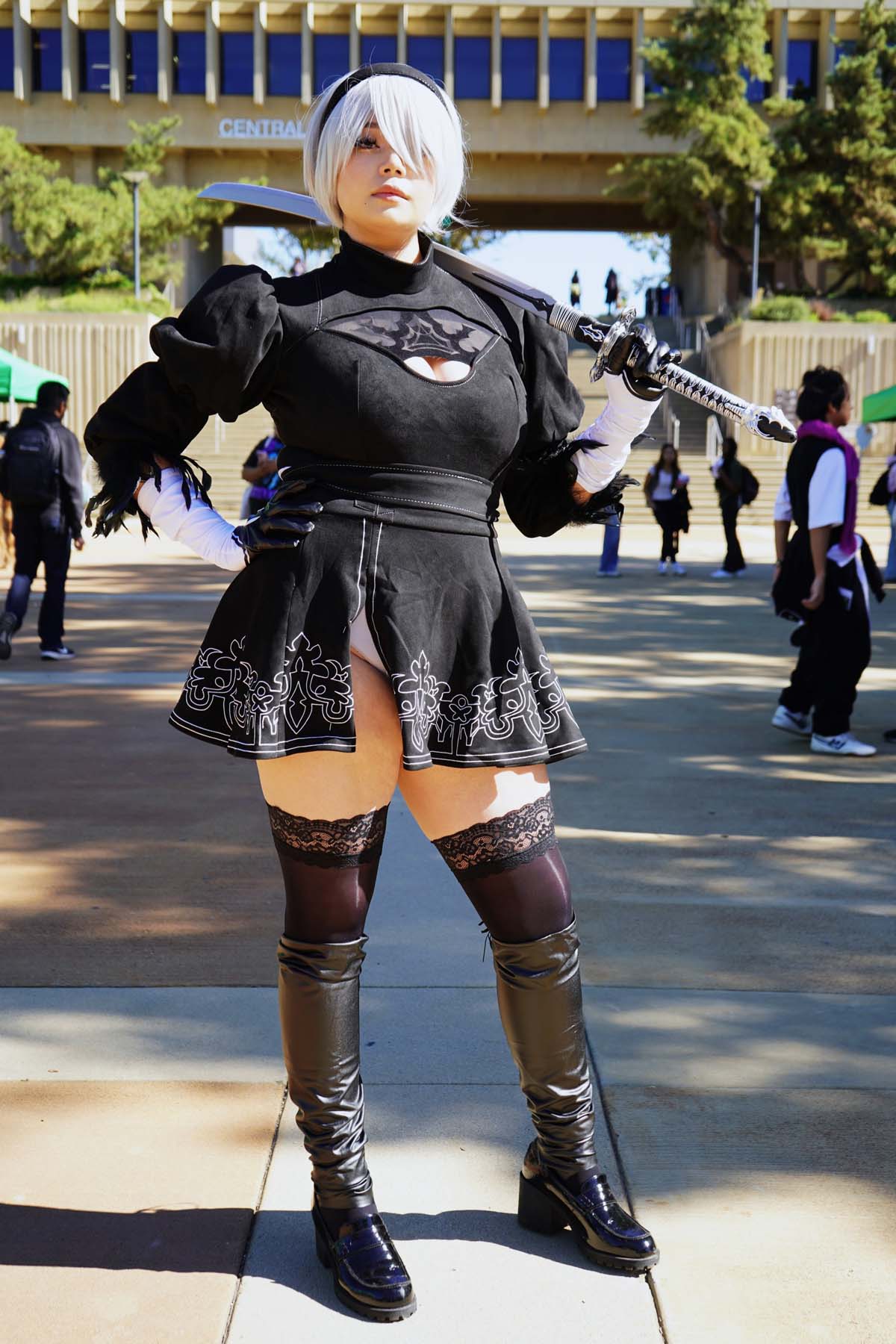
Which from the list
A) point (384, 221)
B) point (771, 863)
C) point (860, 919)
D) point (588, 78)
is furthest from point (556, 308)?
point (588, 78)

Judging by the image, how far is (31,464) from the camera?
957cm

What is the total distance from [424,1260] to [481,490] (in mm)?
1318

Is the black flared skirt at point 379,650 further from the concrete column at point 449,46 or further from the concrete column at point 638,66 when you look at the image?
the concrete column at point 638,66

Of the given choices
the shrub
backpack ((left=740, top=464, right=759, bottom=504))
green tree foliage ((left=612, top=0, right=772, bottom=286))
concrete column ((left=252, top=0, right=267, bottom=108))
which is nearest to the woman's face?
backpack ((left=740, top=464, right=759, bottom=504))

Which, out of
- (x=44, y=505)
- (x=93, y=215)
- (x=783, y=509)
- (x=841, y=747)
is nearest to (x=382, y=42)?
(x=93, y=215)

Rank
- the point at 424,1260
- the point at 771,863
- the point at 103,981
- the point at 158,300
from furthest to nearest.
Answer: the point at 158,300 → the point at 771,863 → the point at 103,981 → the point at 424,1260

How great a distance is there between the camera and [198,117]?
47.9 m

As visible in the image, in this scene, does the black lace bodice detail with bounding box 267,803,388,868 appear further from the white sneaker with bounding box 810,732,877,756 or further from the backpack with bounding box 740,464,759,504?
the backpack with bounding box 740,464,759,504

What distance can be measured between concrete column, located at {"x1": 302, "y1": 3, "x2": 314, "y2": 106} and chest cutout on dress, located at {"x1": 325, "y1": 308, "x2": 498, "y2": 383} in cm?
4822

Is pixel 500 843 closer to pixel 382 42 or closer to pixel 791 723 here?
pixel 791 723

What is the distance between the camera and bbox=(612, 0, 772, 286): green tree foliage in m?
40.4

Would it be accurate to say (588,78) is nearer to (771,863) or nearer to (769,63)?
(769,63)

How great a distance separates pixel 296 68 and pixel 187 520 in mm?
50171

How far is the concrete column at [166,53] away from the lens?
46.8m
